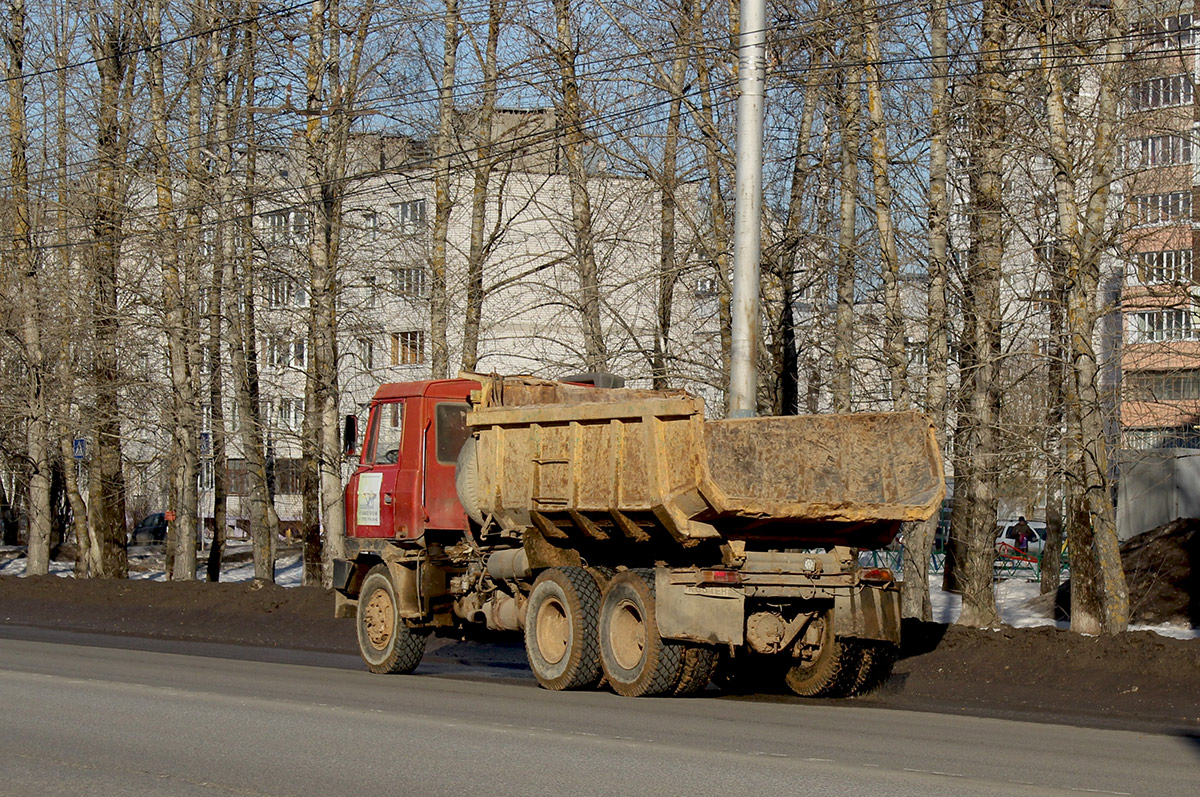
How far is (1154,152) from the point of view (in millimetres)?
19766

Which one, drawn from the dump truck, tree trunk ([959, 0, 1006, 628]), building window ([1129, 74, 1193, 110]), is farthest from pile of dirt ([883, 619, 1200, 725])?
building window ([1129, 74, 1193, 110])

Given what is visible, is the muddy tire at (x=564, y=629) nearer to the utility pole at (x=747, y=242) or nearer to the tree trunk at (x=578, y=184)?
the utility pole at (x=747, y=242)

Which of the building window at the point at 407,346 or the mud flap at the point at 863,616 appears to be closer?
the mud flap at the point at 863,616

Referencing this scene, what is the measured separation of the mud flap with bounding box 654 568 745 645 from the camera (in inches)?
512

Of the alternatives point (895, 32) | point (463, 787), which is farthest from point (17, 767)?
point (895, 32)

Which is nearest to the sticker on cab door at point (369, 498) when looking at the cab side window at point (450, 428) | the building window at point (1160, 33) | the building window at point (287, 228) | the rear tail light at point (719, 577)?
the cab side window at point (450, 428)

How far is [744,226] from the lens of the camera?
55.8ft

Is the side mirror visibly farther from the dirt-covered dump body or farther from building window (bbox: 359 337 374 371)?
building window (bbox: 359 337 374 371)

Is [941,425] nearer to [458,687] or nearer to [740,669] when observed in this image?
[740,669]

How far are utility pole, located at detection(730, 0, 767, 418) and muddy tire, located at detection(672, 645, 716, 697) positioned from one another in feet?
12.0

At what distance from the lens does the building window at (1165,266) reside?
1811cm

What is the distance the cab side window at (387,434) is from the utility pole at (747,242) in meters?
3.81

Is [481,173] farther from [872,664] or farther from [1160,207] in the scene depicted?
[872,664]

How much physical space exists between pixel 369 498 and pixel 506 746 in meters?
7.84
